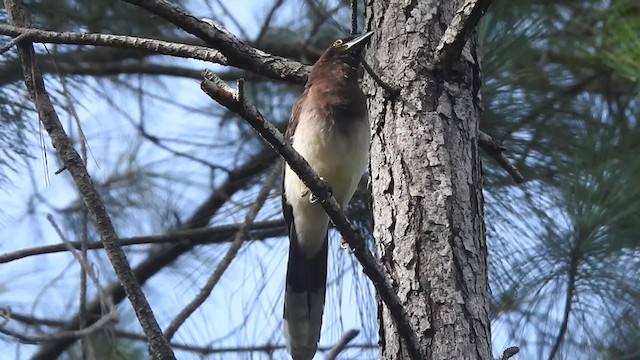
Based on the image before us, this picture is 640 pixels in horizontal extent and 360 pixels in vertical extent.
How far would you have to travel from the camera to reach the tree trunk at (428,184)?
7.80ft

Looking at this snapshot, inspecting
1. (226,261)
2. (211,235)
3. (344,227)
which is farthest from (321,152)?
(211,235)

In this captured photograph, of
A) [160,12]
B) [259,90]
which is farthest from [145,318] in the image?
[259,90]

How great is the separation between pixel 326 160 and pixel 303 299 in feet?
1.47

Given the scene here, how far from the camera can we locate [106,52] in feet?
14.6

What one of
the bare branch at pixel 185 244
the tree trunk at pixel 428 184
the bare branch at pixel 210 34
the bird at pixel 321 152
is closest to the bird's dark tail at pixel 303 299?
the bird at pixel 321 152

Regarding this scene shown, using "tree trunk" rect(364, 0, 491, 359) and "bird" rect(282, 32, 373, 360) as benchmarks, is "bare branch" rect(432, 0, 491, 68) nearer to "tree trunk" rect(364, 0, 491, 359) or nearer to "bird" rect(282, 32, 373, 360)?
"tree trunk" rect(364, 0, 491, 359)

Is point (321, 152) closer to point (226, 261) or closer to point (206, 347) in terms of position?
point (226, 261)

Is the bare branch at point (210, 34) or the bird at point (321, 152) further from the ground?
the bird at point (321, 152)

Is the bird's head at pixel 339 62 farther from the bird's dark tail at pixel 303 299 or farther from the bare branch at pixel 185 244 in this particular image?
the bare branch at pixel 185 244

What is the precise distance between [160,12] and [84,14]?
5.73ft

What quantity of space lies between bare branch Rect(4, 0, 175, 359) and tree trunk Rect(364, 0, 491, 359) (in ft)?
1.87

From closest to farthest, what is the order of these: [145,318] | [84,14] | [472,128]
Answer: [145,318] < [472,128] < [84,14]

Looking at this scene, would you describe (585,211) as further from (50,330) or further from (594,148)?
(50,330)

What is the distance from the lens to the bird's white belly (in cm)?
314
